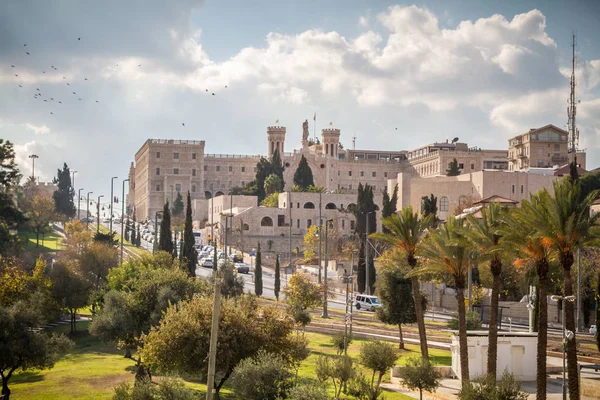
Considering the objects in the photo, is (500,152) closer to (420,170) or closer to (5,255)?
(420,170)

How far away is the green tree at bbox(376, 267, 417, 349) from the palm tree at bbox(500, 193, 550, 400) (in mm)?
15481

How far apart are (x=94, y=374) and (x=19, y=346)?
14.0 ft

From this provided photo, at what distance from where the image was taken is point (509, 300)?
54.4m

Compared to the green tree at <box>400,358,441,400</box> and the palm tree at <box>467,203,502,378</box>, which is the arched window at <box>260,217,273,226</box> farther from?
the green tree at <box>400,358,441,400</box>

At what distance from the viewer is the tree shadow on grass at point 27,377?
3409cm

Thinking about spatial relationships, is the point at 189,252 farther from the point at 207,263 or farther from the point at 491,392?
the point at 491,392

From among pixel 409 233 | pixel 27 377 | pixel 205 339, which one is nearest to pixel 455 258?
pixel 409 233

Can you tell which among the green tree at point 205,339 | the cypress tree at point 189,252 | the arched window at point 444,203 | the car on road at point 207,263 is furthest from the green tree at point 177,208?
the green tree at point 205,339

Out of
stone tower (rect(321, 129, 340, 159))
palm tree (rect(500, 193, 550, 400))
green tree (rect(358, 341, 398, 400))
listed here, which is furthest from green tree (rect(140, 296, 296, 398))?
stone tower (rect(321, 129, 340, 159))

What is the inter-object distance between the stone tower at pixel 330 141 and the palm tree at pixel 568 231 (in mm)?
112995

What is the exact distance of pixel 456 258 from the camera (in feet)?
92.7

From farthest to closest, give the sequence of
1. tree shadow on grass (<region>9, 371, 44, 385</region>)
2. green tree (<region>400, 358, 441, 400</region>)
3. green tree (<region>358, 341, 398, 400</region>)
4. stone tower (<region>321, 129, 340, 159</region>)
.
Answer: stone tower (<region>321, 129, 340, 159</region>) → tree shadow on grass (<region>9, 371, 44, 385</region>) → green tree (<region>358, 341, 398, 400</region>) → green tree (<region>400, 358, 441, 400</region>)

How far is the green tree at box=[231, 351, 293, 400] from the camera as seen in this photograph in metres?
22.8

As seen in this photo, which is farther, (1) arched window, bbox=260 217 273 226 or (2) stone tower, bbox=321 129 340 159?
(2) stone tower, bbox=321 129 340 159
